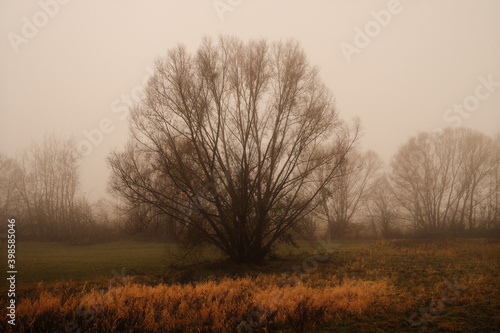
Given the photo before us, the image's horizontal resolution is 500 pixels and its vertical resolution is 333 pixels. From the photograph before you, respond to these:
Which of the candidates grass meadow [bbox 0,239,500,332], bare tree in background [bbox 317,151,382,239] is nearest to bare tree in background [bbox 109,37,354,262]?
grass meadow [bbox 0,239,500,332]

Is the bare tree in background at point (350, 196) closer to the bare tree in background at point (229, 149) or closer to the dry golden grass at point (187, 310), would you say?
the bare tree in background at point (229, 149)

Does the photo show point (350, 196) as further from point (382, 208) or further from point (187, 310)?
point (187, 310)

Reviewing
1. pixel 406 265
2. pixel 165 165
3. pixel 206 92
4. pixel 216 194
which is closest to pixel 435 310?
pixel 406 265

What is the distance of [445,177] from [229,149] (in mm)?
37963

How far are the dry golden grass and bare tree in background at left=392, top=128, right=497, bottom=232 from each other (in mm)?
39880

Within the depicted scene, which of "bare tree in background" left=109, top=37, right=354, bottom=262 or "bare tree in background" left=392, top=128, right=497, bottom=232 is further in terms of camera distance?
"bare tree in background" left=392, top=128, right=497, bottom=232

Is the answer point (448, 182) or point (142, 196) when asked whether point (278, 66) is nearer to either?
point (142, 196)

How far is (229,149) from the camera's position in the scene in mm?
19250

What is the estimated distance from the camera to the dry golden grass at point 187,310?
23.3 ft

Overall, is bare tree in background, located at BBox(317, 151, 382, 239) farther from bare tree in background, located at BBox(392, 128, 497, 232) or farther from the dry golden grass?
the dry golden grass

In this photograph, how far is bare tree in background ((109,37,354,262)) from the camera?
17484 millimetres

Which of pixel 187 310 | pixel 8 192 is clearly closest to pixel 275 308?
pixel 187 310

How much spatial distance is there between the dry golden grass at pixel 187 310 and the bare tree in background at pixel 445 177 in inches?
1570

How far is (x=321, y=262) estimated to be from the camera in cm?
1889
